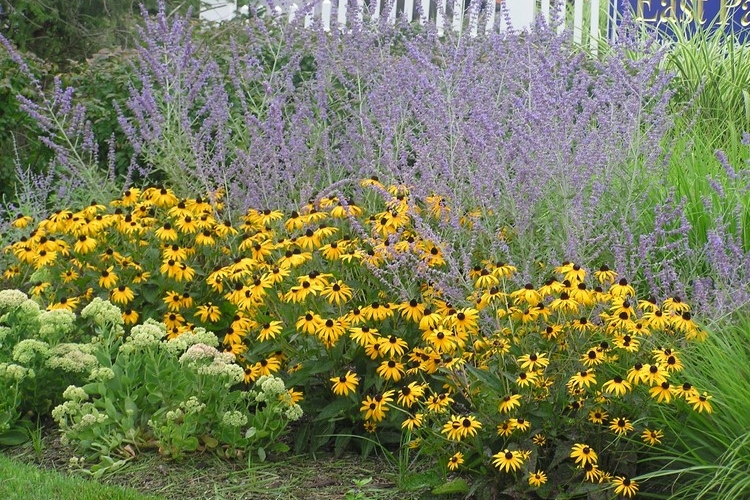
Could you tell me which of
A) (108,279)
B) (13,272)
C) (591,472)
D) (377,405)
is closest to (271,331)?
(377,405)

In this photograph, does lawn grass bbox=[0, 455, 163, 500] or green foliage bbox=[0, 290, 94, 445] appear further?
green foliage bbox=[0, 290, 94, 445]

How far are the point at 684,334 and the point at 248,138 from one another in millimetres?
3090

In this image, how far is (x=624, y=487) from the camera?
3.25 meters

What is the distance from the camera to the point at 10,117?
7434 millimetres

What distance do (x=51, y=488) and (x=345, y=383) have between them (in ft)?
3.56

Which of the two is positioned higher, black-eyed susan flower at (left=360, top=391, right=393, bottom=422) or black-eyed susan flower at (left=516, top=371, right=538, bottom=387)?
black-eyed susan flower at (left=516, top=371, right=538, bottom=387)

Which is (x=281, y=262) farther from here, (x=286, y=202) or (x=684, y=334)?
(x=684, y=334)

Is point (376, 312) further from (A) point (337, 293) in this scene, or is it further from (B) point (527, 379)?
(B) point (527, 379)

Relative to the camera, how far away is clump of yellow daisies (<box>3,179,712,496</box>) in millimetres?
3404

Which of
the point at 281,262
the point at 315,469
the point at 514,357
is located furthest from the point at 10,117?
the point at 514,357

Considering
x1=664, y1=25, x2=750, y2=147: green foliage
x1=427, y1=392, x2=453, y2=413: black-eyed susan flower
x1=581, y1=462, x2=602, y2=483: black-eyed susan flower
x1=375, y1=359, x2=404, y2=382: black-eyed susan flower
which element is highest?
x1=664, y1=25, x2=750, y2=147: green foliage

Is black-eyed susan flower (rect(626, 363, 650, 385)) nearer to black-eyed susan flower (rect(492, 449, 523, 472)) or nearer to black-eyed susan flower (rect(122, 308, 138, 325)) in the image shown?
black-eyed susan flower (rect(492, 449, 523, 472))

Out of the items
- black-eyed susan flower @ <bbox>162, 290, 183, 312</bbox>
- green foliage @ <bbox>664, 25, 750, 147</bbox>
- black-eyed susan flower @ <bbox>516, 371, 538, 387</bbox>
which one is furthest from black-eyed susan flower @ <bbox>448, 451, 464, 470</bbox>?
green foliage @ <bbox>664, 25, 750, 147</bbox>

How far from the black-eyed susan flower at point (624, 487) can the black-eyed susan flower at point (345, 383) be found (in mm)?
994
